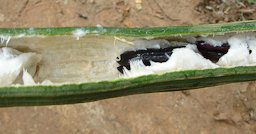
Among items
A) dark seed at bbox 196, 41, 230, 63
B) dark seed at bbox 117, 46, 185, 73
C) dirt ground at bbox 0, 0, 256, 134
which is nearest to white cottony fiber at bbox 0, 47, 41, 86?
dark seed at bbox 117, 46, 185, 73

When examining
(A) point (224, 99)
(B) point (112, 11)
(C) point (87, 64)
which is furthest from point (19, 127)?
(C) point (87, 64)

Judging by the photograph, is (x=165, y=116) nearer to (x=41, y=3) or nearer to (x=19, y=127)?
(x=19, y=127)

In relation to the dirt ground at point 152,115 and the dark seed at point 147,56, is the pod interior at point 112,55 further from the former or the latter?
the dirt ground at point 152,115

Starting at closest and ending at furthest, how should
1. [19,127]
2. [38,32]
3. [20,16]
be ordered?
[38,32]
[19,127]
[20,16]

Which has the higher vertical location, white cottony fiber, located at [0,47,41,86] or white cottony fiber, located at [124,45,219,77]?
white cottony fiber, located at [124,45,219,77]

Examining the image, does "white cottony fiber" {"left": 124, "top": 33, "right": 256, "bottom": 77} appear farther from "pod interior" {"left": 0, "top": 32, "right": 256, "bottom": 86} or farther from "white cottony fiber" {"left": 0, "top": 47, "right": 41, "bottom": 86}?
"white cottony fiber" {"left": 0, "top": 47, "right": 41, "bottom": 86}
